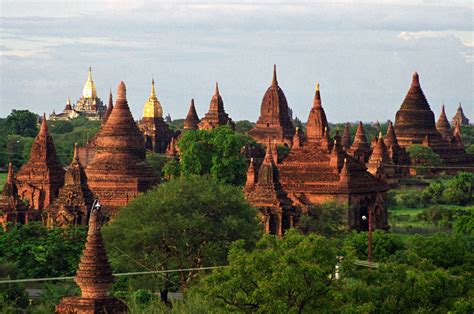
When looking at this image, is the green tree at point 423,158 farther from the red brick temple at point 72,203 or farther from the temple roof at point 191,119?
Answer: the red brick temple at point 72,203

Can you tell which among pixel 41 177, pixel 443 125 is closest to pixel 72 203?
pixel 41 177

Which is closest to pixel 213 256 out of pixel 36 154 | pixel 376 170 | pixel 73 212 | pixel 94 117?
pixel 73 212

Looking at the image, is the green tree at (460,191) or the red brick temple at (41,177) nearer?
the red brick temple at (41,177)

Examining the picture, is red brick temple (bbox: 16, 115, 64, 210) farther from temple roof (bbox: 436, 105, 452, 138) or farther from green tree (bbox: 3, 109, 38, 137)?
temple roof (bbox: 436, 105, 452, 138)

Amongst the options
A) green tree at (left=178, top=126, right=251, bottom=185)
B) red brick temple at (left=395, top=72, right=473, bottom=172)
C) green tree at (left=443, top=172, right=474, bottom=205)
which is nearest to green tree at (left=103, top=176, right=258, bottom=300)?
green tree at (left=178, top=126, right=251, bottom=185)

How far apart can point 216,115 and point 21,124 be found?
2813 cm

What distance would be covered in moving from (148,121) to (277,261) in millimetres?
76428

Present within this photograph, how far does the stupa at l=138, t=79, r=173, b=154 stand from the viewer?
111750mm

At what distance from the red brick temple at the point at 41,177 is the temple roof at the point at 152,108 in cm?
3576

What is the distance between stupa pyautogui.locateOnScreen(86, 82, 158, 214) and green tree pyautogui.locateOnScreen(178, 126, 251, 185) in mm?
7138

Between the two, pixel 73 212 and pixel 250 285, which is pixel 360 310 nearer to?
pixel 250 285

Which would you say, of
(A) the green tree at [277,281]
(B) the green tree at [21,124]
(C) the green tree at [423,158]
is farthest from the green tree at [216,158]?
(B) the green tree at [21,124]

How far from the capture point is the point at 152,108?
112 m

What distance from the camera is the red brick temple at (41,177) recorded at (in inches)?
2874
